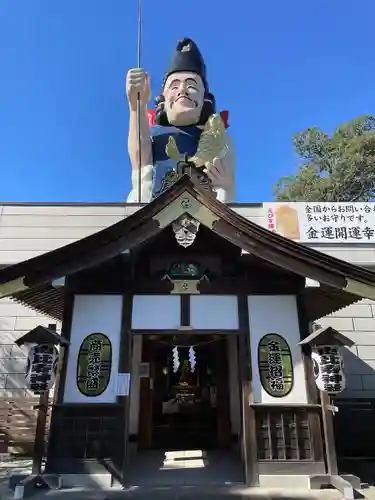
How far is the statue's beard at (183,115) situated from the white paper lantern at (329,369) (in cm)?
1011

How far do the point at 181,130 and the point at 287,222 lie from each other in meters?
5.34

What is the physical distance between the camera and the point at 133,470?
6.77 meters

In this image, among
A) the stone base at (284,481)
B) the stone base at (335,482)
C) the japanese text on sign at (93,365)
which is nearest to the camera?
the stone base at (335,482)

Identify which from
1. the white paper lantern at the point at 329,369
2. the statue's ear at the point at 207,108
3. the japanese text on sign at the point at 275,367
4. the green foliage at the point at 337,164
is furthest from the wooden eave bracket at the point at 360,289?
the green foliage at the point at 337,164

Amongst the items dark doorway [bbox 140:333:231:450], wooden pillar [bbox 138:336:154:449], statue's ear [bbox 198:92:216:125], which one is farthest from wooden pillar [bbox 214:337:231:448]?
statue's ear [bbox 198:92:216:125]

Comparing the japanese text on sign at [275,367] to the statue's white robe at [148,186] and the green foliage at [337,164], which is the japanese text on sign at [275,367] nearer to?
the statue's white robe at [148,186]

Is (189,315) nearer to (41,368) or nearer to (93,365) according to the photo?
(93,365)

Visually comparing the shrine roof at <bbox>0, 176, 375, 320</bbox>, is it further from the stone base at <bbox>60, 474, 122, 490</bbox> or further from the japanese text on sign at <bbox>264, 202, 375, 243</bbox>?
the japanese text on sign at <bbox>264, 202, 375, 243</bbox>

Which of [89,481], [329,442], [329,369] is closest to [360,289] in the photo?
[329,369]

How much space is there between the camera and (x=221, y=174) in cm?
1303

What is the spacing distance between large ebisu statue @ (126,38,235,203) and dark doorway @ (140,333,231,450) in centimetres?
512

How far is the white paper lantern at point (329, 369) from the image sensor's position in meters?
5.88

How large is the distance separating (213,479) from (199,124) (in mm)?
11459

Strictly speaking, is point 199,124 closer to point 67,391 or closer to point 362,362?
point 362,362
